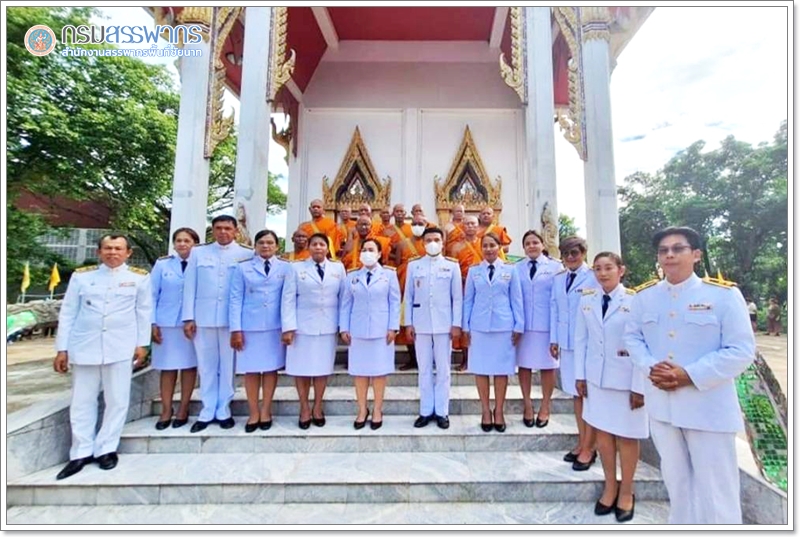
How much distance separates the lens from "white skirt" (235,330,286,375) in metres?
3.16

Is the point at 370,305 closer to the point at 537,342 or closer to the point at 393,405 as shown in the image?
the point at 393,405

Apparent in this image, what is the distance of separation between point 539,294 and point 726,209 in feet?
28.6

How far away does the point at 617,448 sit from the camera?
2414mm

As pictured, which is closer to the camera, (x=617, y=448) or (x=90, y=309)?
(x=617, y=448)

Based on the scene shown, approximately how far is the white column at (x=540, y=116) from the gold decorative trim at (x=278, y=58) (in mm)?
2900

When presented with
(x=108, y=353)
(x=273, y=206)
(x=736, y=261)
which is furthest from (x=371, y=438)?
(x=273, y=206)

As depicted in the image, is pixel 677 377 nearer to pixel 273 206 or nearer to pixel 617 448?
pixel 617 448

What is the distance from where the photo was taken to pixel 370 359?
3.18 metres

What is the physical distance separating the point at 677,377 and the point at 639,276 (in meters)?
7.89

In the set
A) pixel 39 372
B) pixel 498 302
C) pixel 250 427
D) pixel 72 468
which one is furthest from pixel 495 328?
pixel 39 372

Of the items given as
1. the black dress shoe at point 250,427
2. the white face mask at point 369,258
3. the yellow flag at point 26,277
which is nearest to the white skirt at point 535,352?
the white face mask at point 369,258

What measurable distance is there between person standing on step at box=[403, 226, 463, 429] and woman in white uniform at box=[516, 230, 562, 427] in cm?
54

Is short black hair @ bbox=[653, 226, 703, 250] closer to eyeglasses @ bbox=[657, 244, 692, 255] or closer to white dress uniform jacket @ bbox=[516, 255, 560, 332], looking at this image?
eyeglasses @ bbox=[657, 244, 692, 255]
